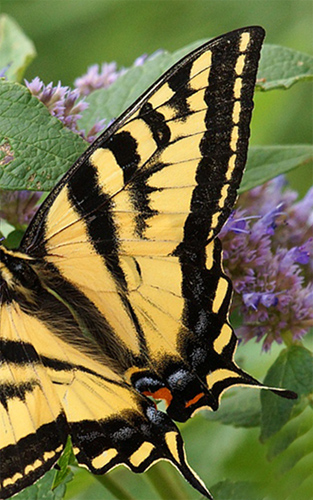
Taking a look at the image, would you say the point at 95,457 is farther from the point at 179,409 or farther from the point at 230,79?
the point at 230,79

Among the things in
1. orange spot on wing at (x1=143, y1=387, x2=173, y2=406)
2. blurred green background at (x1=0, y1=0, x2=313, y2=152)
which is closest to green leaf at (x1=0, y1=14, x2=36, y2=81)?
orange spot on wing at (x1=143, y1=387, x2=173, y2=406)

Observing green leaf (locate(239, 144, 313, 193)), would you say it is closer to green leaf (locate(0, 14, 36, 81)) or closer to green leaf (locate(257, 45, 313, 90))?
green leaf (locate(257, 45, 313, 90))

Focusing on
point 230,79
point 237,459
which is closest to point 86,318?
point 230,79

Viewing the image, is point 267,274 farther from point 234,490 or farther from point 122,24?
point 122,24

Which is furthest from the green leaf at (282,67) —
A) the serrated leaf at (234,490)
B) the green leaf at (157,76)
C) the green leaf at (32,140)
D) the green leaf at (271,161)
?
the serrated leaf at (234,490)

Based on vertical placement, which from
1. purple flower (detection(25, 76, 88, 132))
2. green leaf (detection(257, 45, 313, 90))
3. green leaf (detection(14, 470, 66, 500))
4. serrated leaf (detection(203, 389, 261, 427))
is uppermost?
purple flower (detection(25, 76, 88, 132))

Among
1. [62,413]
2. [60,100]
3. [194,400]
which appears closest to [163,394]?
[194,400]
